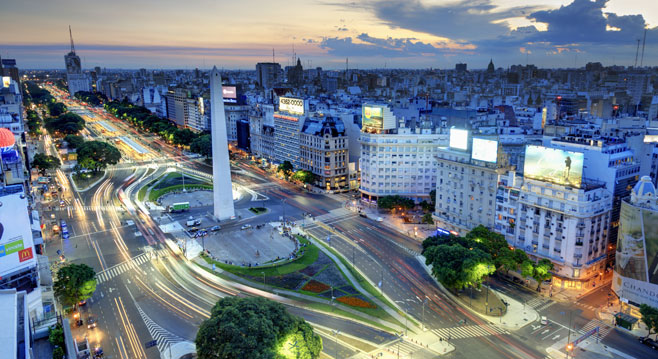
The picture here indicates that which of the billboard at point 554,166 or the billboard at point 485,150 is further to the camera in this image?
the billboard at point 485,150

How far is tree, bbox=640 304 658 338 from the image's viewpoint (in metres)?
56.7

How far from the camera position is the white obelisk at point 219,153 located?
99375 millimetres

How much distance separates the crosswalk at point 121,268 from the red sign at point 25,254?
66.7ft

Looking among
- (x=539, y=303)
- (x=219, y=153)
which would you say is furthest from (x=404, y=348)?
(x=219, y=153)

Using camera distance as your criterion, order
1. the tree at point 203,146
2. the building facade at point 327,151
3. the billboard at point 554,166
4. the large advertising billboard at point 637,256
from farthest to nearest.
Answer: the tree at point 203,146 → the building facade at point 327,151 → the billboard at point 554,166 → the large advertising billboard at point 637,256

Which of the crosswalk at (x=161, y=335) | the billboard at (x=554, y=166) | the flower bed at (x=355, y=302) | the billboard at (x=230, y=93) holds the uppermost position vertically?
the billboard at (x=230, y=93)

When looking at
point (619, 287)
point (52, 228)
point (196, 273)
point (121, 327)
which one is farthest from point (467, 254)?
point (52, 228)

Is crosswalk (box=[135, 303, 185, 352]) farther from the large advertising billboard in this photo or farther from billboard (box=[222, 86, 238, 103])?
billboard (box=[222, 86, 238, 103])

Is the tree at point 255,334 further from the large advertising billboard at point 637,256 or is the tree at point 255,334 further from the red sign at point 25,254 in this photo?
the large advertising billboard at point 637,256

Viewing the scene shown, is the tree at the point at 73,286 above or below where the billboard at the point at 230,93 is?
below

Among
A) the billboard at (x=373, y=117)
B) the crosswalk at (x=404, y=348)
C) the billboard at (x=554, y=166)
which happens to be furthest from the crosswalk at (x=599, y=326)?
the billboard at (x=373, y=117)

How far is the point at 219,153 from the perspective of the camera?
4021 inches

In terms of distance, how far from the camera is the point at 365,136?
116 metres

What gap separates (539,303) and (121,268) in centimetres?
7195
